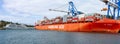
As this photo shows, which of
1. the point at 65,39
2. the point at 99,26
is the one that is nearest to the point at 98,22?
the point at 99,26

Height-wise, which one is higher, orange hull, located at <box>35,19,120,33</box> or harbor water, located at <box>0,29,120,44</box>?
orange hull, located at <box>35,19,120,33</box>

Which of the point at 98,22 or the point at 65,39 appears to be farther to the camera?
the point at 98,22

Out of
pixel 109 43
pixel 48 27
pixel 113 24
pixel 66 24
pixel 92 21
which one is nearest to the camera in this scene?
pixel 109 43

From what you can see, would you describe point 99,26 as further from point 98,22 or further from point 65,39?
point 65,39

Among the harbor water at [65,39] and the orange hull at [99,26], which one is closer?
the harbor water at [65,39]

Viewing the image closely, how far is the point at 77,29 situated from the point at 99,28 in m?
11.4

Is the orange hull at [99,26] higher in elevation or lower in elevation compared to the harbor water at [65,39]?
higher

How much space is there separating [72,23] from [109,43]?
148 feet

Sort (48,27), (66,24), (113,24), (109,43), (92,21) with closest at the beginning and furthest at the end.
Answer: (109,43) < (113,24) < (92,21) < (66,24) < (48,27)

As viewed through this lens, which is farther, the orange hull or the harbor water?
the orange hull

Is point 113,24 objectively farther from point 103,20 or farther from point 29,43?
point 29,43

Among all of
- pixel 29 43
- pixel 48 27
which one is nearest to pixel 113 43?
pixel 29 43

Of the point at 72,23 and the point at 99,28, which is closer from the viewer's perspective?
the point at 99,28

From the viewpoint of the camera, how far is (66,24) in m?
89.9
